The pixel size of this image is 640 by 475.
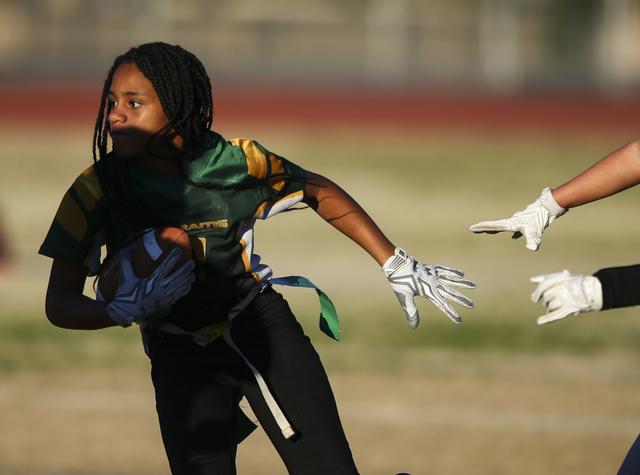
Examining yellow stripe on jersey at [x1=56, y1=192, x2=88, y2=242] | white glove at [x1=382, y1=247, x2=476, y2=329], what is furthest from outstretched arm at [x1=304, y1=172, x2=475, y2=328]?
yellow stripe on jersey at [x1=56, y1=192, x2=88, y2=242]

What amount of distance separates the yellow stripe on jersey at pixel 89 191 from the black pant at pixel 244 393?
0.52 metres

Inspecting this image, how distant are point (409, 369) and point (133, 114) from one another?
14.4ft

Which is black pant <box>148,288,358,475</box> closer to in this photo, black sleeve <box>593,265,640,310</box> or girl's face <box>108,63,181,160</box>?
girl's face <box>108,63,181,160</box>

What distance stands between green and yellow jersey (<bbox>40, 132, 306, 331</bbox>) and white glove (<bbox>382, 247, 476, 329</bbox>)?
0.46 metres

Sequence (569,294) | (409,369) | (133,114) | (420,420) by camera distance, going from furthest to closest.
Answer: (409,369) → (420,420) → (133,114) → (569,294)

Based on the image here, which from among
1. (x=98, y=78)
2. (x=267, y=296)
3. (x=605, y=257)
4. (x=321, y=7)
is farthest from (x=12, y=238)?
(x=321, y=7)

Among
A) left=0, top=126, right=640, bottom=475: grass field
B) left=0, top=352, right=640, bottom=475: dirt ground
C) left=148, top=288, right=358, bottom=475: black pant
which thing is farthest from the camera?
left=0, top=126, right=640, bottom=475: grass field

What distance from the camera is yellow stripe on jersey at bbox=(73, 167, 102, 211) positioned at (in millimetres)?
2588

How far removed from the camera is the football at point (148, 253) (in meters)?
2.60

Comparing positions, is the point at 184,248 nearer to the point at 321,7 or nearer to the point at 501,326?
the point at 501,326

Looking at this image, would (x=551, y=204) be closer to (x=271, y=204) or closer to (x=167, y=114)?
(x=271, y=204)

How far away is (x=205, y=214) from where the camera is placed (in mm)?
2730

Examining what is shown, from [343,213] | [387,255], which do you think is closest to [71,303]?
[343,213]

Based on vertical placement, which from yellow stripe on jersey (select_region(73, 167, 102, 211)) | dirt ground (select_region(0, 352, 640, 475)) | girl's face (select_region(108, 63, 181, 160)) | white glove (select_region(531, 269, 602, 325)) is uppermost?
girl's face (select_region(108, 63, 181, 160))
